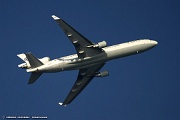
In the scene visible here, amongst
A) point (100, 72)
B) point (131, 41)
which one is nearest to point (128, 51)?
point (131, 41)

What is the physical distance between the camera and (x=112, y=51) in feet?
295

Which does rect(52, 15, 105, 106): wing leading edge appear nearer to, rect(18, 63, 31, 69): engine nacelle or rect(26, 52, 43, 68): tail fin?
rect(26, 52, 43, 68): tail fin

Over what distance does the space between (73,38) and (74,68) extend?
277 inches

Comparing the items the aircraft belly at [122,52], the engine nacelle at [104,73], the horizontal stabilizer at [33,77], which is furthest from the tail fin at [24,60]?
the engine nacelle at [104,73]

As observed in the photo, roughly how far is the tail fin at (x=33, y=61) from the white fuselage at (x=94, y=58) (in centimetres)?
→ 74

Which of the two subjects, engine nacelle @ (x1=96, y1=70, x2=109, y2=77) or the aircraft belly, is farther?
engine nacelle @ (x1=96, y1=70, x2=109, y2=77)

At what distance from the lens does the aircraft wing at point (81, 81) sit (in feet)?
323

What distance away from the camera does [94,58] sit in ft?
294

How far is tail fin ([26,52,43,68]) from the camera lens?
279ft

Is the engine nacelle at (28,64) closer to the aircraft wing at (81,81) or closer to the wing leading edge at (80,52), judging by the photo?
the wing leading edge at (80,52)

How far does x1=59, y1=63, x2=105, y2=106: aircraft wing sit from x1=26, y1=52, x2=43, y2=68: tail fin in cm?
1429

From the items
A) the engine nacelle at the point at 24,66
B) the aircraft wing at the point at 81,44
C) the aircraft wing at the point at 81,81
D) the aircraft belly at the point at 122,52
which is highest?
the aircraft wing at the point at 81,44

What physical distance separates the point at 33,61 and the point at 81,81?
62.1 ft

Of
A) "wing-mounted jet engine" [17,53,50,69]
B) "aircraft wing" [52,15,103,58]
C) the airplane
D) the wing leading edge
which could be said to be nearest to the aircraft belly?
the airplane
